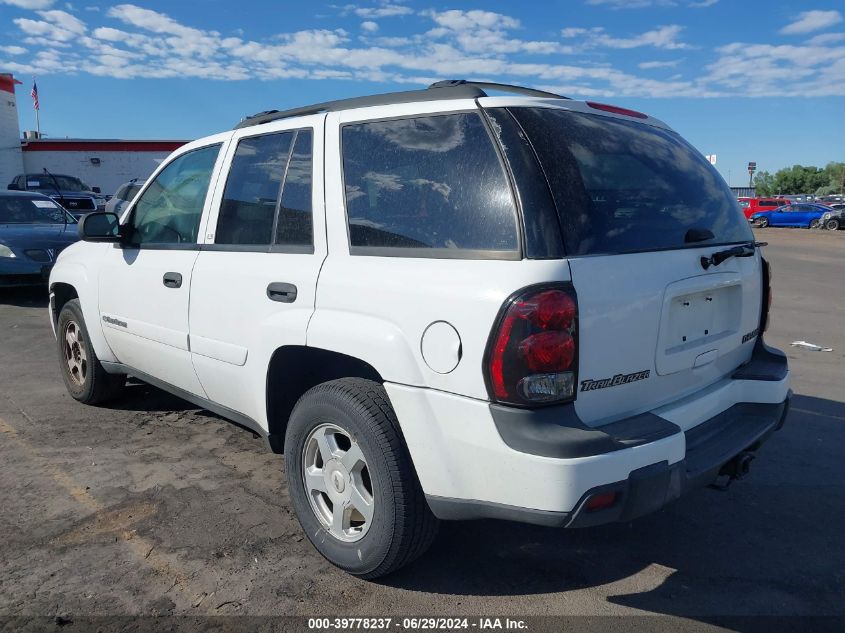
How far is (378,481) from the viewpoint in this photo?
106 inches

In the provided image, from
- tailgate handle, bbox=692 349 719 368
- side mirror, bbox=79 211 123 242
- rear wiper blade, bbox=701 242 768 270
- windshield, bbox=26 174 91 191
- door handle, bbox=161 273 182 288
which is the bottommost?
tailgate handle, bbox=692 349 719 368

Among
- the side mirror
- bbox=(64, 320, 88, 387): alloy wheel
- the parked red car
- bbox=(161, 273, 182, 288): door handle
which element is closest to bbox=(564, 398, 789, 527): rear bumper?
bbox=(161, 273, 182, 288): door handle

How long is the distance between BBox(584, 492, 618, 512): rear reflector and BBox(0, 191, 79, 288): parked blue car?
9.36 metres

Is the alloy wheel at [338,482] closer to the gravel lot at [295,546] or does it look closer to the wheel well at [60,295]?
the gravel lot at [295,546]

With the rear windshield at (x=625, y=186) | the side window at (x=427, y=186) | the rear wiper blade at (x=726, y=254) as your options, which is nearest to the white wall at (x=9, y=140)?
the side window at (x=427, y=186)

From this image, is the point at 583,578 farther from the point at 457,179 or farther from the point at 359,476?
the point at 457,179

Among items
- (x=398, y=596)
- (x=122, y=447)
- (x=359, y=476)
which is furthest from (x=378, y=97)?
(x=122, y=447)

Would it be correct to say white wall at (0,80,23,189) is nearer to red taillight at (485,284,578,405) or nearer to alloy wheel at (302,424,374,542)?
alloy wheel at (302,424,374,542)

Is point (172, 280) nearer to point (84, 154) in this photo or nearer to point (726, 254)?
point (726, 254)

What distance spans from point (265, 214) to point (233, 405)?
3.25ft

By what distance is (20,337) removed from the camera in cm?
785

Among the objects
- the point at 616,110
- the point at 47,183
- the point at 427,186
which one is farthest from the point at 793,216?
the point at 427,186

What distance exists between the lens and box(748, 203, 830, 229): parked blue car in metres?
35.7

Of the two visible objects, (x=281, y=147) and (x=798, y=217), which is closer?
(x=281, y=147)
